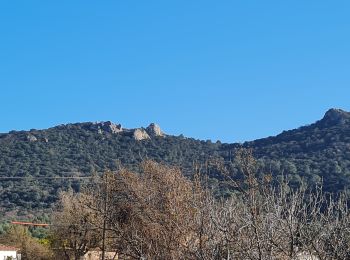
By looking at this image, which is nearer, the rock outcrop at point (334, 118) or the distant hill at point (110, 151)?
the distant hill at point (110, 151)

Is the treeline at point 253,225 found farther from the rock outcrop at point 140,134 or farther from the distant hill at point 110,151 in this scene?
the rock outcrop at point 140,134

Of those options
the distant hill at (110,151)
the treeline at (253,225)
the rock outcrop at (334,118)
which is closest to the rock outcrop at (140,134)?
the distant hill at (110,151)

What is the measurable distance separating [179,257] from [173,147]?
64.6 m

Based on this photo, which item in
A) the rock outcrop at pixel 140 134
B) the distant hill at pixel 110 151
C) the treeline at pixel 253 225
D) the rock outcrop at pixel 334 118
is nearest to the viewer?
the treeline at pixel 253 225

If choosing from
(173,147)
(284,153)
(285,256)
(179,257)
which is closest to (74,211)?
(179,257)

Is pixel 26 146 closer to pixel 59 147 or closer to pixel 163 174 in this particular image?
pixel 59 147

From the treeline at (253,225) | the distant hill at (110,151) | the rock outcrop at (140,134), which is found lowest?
the treeline at (253,225)

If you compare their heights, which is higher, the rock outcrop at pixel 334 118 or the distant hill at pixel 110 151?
the rock outcrop at pixel 334 118

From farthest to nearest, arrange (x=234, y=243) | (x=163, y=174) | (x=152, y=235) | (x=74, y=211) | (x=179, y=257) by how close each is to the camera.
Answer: (x=74, y=211) < (x=163, y=174) < (x=152, y=235) < (x=179, y=257) < (x=234, y=243)

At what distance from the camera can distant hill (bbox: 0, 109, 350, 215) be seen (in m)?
61.3

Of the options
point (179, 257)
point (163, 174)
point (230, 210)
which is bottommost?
point (179, 257)

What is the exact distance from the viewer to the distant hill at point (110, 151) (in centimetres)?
6128

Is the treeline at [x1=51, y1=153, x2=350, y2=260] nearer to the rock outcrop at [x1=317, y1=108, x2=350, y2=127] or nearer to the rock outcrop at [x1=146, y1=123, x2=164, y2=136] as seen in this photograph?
the rock outcrop at [x1=317, y1=108, x2=350, y2=127]

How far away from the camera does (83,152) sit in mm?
77562
